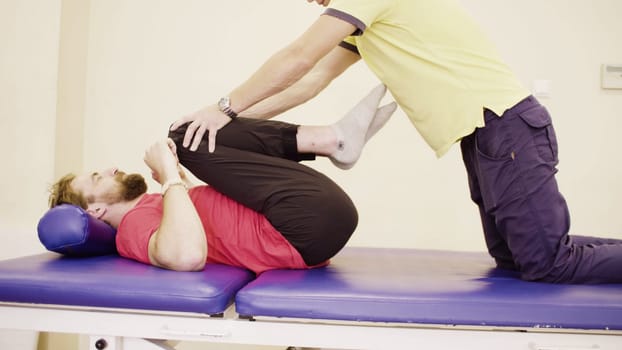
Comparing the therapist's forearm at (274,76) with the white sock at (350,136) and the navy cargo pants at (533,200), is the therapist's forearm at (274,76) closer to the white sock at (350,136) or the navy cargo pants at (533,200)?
the white sock at (350,136)

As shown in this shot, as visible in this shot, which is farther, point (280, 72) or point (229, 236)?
point (229, 236)

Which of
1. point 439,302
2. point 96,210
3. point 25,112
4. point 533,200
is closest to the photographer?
point 439,302

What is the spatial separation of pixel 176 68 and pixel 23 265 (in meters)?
1.54

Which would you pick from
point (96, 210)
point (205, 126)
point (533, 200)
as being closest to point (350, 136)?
point (205, 126)

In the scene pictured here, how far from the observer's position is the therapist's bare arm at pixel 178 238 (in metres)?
→ 1.27

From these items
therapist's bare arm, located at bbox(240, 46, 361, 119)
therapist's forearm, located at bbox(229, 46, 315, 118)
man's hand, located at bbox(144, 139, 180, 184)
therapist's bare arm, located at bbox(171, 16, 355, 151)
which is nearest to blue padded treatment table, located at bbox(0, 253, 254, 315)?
man's hand, located at bbox(144, 139, 180, 184)

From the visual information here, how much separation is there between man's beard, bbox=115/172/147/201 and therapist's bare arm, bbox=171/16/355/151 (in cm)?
33

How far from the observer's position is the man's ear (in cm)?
162

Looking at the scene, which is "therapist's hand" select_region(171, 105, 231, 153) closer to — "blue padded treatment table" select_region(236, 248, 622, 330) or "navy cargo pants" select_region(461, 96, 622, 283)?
"blue padded treatment table" select_region(236, 248, 622, 330)

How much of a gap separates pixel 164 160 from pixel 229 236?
11.6 inches

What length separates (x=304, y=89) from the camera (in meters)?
1.77

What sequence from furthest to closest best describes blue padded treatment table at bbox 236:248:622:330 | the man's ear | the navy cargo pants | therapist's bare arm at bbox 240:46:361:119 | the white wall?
the white wall, therapist's bare arm at bbox 240:46:361:119, the man's ear, the navy cargo pants, blue padded treatment table at bbox 236:248:622:330

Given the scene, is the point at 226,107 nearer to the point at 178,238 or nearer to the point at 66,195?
the point at 178,238

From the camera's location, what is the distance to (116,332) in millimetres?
1156
